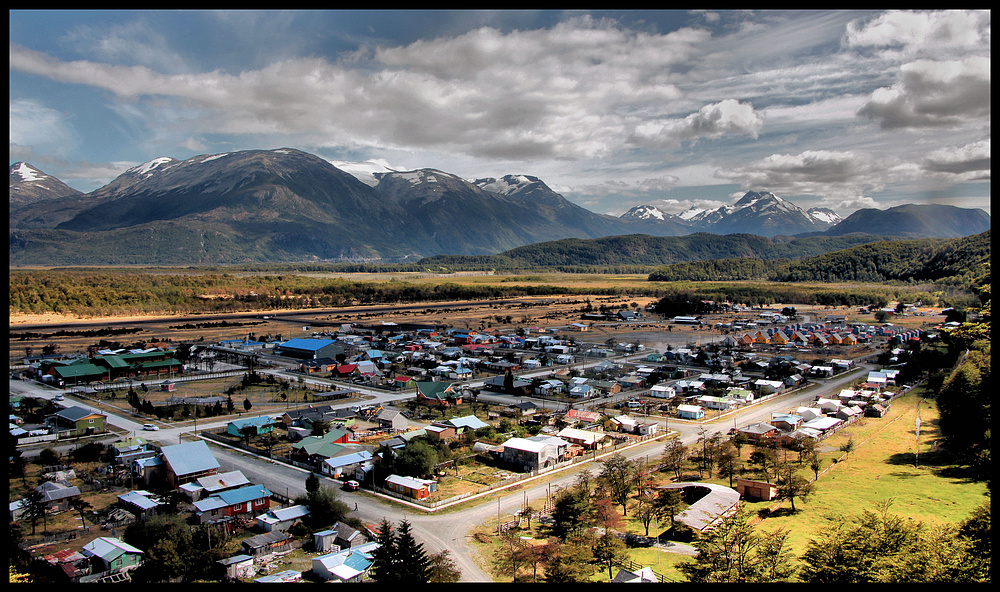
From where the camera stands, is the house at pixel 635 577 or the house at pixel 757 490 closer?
the house at pixel 635 577

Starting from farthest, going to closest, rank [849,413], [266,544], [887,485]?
[849,413], [887,485], [266,544]

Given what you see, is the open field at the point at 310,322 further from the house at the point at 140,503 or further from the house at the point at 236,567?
the house at the point at 236,567

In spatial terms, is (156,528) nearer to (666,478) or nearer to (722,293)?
(666,478)

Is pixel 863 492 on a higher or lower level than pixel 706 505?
lower

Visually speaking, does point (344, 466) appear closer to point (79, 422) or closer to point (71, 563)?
point (71, 563)

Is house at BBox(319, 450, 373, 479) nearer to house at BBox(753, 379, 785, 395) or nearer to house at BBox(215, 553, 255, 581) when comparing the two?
house at BBox(215, 553, 255, 581)

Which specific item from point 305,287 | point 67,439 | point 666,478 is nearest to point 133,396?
point 67,439

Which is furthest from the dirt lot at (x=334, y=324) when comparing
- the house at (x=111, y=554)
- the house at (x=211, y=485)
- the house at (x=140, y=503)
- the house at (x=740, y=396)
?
the house at (x=111, y=554)

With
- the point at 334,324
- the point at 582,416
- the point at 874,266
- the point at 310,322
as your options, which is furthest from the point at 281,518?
the point at 874,266
